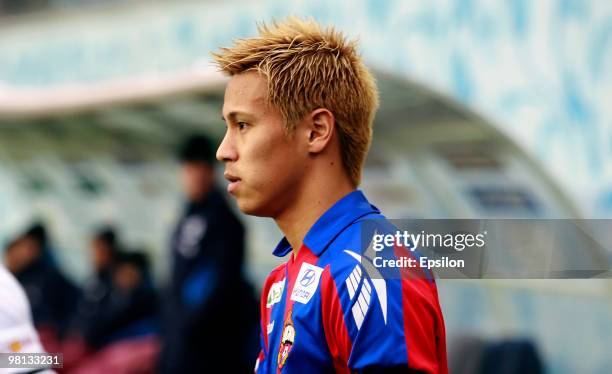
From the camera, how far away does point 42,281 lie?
6.88 metres

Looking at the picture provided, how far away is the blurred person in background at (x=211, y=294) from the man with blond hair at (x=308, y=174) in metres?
3.04

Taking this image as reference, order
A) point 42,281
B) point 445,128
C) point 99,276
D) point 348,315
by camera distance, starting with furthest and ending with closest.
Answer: point 42,281, point 99,276, point 445,128, point 348,315

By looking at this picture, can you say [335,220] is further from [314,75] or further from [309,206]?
[314,75]

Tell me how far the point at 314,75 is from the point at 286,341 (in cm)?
50

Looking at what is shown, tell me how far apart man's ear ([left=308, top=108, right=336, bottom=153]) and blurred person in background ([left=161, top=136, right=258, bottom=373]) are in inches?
125

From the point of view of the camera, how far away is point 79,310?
6543 millimetres

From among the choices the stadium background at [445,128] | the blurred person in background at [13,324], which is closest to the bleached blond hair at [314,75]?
the blurred person in background at [13,324]

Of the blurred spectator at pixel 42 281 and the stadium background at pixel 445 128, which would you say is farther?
the blurred spectator at pixel 42 281

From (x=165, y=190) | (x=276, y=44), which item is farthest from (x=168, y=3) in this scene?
(x=276, y=44)

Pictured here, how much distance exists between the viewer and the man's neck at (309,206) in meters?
2.03

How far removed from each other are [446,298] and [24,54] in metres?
4.59

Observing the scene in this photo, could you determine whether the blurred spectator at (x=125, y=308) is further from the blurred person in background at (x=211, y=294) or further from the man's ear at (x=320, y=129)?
the man's ear at (x=320, y=129)

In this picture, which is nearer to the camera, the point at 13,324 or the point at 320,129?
the point at 320,129

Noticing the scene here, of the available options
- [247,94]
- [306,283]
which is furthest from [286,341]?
[247,94]
